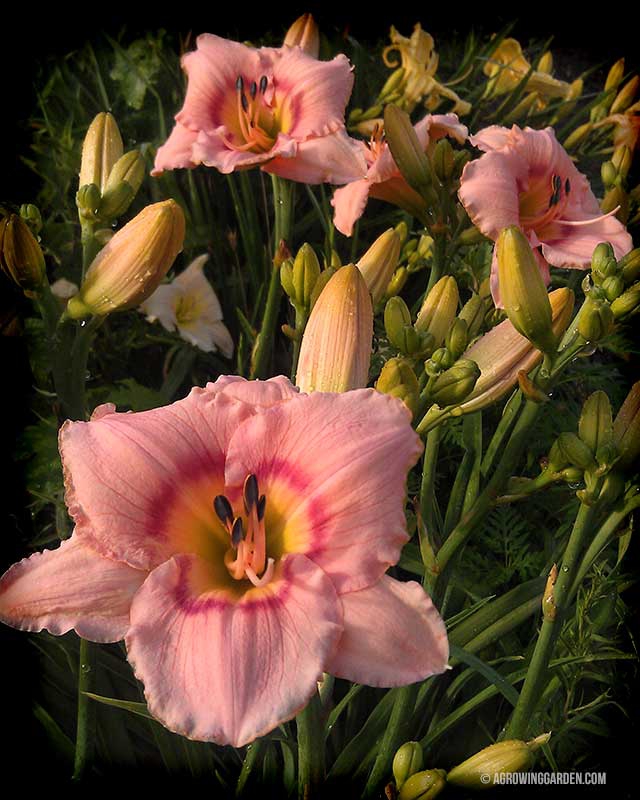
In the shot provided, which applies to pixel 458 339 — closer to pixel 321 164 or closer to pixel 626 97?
pixel 321 164

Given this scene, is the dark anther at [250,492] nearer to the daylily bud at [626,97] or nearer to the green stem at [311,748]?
the green stem at [311,748]

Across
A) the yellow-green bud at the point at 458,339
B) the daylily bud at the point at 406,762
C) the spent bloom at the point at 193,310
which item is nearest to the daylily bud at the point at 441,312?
the yellow-green bud at the point at 458,339

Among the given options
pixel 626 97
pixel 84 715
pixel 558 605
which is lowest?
pixel 84 715

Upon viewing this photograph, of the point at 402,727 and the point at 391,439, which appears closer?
the point at 391,439

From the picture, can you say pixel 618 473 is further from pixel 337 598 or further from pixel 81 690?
pixel 81 690

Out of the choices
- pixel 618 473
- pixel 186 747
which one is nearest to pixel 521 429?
pixel 618 473

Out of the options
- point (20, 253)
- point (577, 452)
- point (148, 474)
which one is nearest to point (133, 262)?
point (20, 253)
